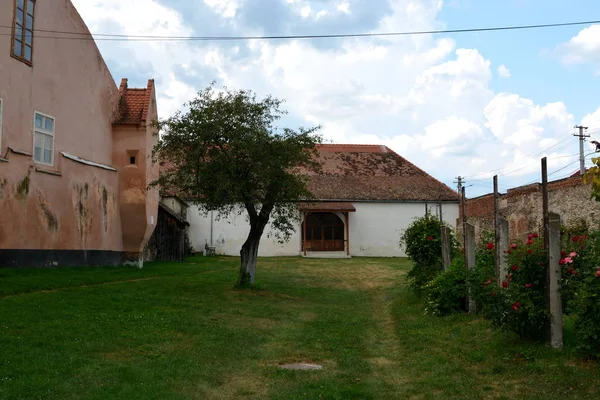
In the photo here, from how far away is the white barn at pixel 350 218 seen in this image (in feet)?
131

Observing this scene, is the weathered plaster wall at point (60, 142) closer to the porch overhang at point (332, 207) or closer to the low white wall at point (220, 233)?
the low white wall at point (220, 233)

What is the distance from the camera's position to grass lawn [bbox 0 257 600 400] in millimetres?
7012

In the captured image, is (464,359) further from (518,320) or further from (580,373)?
(580,373)

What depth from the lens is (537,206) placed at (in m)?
24.6

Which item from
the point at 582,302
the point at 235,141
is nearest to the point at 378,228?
the point at 235,141

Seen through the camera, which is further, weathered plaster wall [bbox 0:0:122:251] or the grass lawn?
weathered plaster wall [bbox 0:0:122:251]

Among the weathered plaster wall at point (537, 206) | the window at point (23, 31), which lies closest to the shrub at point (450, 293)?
the weathered plaster wall at point (537, 206)

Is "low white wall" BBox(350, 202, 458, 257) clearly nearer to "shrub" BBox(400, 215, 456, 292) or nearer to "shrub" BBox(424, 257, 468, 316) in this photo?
"shrub" BBox(400, 215, 456, 292)

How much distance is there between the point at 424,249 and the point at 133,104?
508 inches

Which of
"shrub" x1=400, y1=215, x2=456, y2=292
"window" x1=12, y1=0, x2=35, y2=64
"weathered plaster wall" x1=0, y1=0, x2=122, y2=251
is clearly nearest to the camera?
"shrub" x1=400, y1=215, x2=456, y2=292

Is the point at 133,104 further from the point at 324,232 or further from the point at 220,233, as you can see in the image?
the point at 324,232

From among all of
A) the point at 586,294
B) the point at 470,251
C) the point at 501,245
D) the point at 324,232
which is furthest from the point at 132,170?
the point at 324,232

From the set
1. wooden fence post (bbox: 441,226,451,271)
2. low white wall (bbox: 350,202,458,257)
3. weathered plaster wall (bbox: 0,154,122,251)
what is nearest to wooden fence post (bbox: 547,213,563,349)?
wooden fence post (bbox: 441,226,451,271)

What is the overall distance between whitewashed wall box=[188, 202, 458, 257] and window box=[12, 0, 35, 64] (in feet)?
74.9
